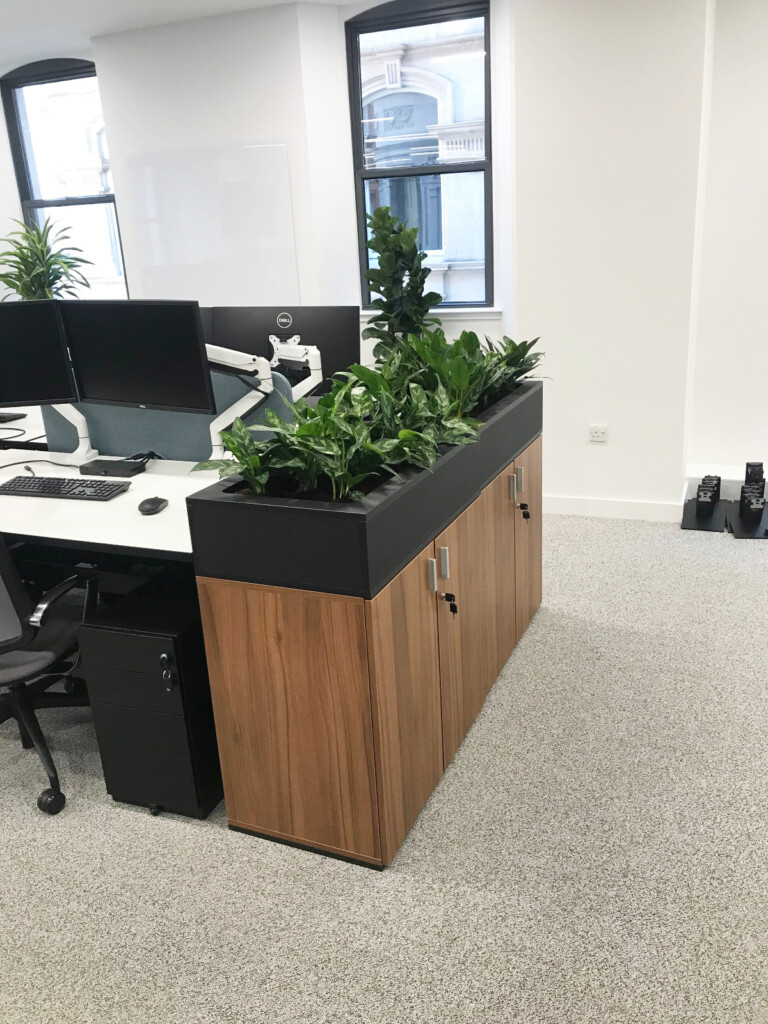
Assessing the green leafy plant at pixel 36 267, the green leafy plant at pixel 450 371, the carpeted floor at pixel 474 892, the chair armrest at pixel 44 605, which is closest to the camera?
the carpeted floor at pixel 474 892

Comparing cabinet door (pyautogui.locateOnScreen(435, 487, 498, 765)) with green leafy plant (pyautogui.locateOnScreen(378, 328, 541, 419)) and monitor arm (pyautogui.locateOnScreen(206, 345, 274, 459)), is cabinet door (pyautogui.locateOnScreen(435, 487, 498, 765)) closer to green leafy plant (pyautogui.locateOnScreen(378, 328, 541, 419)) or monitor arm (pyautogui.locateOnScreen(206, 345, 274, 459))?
green leafy plant (pyautogui.locateOnScreen(378, 328, 541, 419))

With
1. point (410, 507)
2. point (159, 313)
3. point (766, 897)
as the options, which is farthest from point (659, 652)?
point (159, 313)

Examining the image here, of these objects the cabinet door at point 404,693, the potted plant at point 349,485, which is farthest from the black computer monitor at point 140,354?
the cabinet door at point 404,693

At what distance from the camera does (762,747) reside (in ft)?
7.44

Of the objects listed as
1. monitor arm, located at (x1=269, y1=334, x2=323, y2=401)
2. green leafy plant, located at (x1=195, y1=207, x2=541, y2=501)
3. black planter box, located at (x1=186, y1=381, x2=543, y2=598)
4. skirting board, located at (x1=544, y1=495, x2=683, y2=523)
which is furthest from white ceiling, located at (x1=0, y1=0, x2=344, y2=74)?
black planter box, located at (x1=186, y1=381, x2=543, y2=598)

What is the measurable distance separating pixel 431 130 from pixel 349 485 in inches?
140

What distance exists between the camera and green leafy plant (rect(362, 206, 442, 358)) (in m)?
4.20

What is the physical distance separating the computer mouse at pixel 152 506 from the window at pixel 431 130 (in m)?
3.02

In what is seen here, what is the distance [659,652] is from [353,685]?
1.41 m

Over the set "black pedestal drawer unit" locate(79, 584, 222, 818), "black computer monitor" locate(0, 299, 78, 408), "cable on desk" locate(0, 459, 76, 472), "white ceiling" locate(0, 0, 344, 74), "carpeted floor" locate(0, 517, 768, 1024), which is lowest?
"carpeted floor" locate(0, 517, 768, 1024)

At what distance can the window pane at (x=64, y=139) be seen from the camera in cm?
552

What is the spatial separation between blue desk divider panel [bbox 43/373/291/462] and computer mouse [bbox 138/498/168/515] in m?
0.45

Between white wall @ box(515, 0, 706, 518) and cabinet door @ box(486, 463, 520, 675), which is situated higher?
white wall @ box(515, 0, 706, 518)

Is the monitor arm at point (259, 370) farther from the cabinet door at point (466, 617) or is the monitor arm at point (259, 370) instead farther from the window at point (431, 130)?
the window at point (431, 130)
